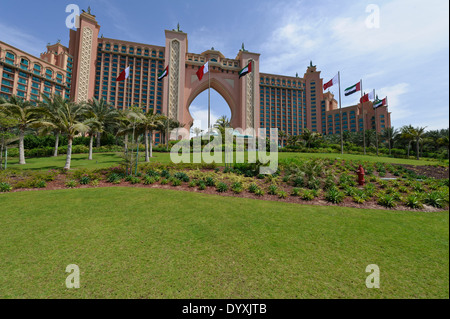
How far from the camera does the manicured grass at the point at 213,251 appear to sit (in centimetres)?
411

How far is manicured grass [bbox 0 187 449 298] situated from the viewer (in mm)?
4109

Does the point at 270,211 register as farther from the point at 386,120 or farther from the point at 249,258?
the point at 386,120

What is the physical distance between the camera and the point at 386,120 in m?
100

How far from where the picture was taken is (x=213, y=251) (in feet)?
18.1

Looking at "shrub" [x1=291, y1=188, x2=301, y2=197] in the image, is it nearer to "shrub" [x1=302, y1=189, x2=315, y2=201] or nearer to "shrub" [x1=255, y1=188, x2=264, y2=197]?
"shrub" [x1=302, y1=189, x2=315, y2=201]

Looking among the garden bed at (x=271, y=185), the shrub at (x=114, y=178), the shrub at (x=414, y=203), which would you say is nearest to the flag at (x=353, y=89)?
the garden bed at (x=271, y=185)

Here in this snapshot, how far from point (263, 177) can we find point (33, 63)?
326ft

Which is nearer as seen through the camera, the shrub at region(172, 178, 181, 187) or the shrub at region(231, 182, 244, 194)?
the shrub at region(231, 182, 244, 194)

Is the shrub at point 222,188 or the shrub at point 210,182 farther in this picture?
the shrub at point 210,182

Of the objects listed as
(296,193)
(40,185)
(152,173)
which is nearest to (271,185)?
(296,193)

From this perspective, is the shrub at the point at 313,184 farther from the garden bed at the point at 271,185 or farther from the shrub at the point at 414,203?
the shrub at the point at 414,203

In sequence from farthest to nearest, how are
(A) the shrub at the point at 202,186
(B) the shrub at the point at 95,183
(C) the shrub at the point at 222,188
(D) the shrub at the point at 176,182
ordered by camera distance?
1. (D) the shrub at the point at 176,182
2. (B) the shrub at the point at 95,183
3. (A) the shrub at the point at 202,186
4. (C) the shrub at the point at 222,188

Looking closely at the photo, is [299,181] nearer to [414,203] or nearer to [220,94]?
[414,203]

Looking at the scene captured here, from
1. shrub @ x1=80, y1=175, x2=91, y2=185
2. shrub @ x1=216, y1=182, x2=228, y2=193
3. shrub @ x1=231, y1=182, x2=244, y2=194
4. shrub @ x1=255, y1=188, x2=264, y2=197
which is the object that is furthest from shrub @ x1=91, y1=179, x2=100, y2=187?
shrub @ x1=255, y1=188, x2=264, y2=197
